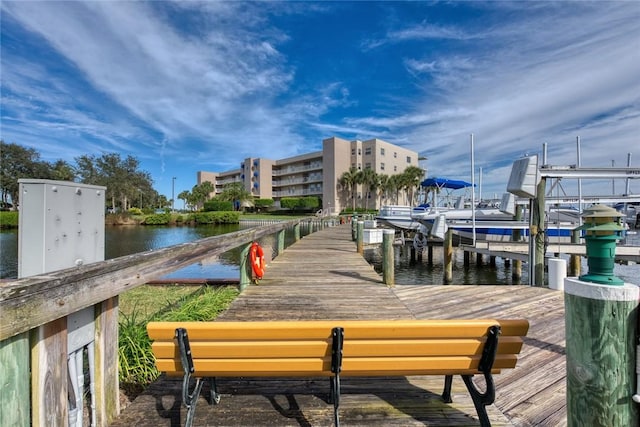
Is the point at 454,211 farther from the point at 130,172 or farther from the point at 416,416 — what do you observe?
the point at 130,172

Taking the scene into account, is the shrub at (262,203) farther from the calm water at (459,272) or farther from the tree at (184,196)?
the calm water at (459,272)

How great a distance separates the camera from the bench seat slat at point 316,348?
1.93 meters

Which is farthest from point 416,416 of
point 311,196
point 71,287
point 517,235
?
point 311,196

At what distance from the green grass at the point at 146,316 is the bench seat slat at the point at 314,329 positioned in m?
1.95

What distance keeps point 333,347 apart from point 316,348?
0.11m

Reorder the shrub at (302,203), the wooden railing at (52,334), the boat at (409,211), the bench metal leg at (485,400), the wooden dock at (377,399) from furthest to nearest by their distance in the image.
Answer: the shrub at (302,203), the boat at (409,211), the wooden dock at (377,399), the bench metal leg at (485,400), the wooden railing at (52,334)

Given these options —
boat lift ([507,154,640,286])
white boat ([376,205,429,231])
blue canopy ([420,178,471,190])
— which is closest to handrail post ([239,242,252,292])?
boat lift ([507,154,640,286])

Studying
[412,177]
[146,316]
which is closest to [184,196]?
[412,177]

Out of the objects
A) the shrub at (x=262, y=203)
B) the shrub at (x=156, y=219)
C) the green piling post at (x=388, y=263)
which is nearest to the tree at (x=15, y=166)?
the shrub at (x=156, y=219)

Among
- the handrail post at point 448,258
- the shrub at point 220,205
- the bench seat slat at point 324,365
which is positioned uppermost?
the shrub at point 220,205

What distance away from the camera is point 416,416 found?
237 centimetres

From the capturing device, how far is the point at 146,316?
5730 mm

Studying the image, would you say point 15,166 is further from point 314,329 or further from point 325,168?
point 314,329

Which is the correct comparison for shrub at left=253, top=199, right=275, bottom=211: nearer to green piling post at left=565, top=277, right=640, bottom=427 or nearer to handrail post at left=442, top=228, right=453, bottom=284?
handrail post at left=442, top=228, right=453, bottom=284
